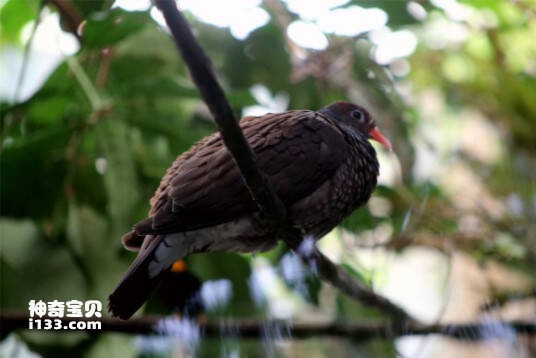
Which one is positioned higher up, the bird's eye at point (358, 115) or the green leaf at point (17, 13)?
the green leaf at point (17, 13)

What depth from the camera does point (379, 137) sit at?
1032 millimetres

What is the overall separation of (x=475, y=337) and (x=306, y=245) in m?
0.29

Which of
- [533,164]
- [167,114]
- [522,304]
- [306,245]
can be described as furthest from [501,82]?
[306,245]

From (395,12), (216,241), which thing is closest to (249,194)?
(216,241)

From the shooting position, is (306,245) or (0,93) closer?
(306,245)

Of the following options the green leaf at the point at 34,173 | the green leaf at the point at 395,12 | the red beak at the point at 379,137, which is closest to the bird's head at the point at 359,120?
the red beak at the point at 379,137

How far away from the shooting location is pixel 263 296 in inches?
42.2

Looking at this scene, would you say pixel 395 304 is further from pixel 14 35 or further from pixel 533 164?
pixel 533 164

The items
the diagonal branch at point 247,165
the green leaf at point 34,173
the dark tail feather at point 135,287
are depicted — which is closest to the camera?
the diagonal branch at point 247,165

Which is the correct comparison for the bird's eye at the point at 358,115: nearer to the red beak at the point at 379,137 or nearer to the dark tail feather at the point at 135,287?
the red beak at the point at 379,137

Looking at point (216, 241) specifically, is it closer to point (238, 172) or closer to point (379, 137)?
point (238, 172)

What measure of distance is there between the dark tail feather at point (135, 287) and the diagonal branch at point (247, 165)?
0.15 m

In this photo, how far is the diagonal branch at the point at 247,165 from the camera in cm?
62

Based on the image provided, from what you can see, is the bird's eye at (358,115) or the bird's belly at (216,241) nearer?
the bird's belly at (216,241)
